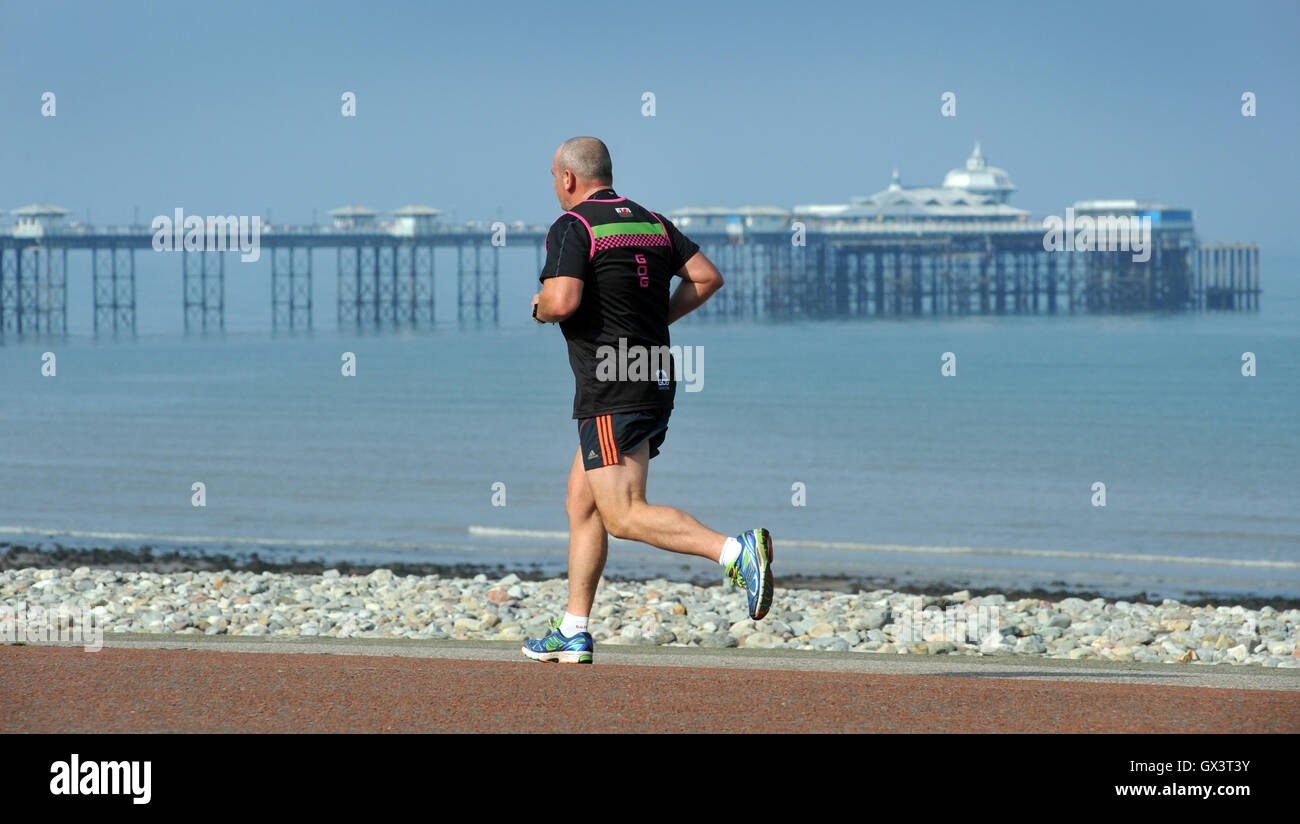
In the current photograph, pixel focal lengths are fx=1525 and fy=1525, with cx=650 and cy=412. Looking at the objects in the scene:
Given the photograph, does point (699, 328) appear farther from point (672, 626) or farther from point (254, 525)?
point (672, 626)

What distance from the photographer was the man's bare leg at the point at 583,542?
430 cm

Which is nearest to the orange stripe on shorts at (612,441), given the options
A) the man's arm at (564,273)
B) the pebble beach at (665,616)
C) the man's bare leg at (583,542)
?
the man's bare leg at (583,542)

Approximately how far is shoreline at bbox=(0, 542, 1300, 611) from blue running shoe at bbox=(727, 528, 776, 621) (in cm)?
810

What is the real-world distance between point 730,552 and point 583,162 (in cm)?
115

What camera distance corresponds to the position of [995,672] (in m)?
4.92

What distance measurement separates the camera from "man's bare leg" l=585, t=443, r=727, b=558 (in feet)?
13.6

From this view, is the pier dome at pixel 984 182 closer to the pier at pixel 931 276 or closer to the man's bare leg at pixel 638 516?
the pier at pixel 931 276

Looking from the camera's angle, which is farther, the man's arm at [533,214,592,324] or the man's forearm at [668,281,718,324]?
the man's forearm at [668,281,718,324]

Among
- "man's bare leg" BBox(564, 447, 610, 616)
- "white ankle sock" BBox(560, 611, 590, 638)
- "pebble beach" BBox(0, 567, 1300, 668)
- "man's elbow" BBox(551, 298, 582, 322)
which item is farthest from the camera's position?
"pebble beach" BBox(0, 567, 1300, 668)

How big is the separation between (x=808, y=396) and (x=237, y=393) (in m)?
15.7

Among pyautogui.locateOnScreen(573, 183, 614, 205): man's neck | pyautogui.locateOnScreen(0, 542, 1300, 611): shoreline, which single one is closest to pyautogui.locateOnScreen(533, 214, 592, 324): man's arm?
pyautogui.locateOnScreen(573, 183, 614, 205): man's neck

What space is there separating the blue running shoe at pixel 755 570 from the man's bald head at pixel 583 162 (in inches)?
→ 41.8

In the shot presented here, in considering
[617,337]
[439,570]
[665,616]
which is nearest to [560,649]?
[617,337]

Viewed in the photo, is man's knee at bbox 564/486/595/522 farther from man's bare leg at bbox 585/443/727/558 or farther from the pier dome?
the pier dome
